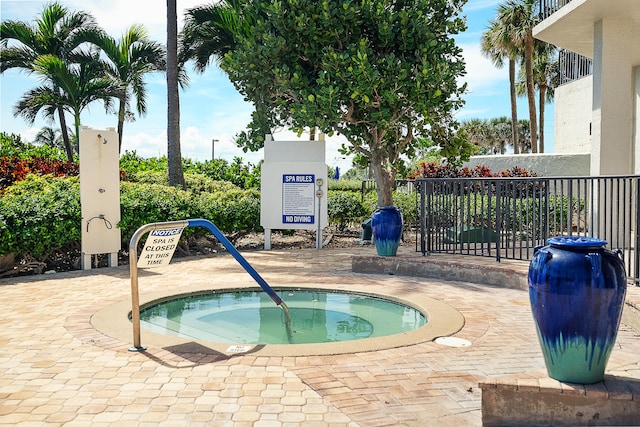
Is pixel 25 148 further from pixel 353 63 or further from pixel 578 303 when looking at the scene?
pixel 578 303

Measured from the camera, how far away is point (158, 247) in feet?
16.0

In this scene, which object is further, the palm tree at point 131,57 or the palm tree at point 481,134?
the palm tree at point 481,134

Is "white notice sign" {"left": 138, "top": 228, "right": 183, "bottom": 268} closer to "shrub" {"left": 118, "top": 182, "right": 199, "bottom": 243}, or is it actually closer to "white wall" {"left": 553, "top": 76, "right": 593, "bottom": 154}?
"shrub" {"left": 118, "top": 182, "right": 199, "bottom": 243}

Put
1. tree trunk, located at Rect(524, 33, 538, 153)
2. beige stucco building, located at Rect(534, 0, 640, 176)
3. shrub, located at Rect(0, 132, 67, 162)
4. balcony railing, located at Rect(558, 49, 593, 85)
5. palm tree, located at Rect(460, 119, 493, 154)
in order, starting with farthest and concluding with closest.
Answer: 1. palm tree, located at Rect(460, 119, 493, 154)
2. tree trunk, located at Rect(524, 33, 538, 153)
3. shrub, located at Rect(0, 132, 67, 162)
4. balcony railing, located at Rect(558, 49, 593, 85)
5. beige stucco building, located at Rect(534, 0, 640, 176)

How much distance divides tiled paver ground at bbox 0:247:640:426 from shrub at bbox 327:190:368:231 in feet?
28.5

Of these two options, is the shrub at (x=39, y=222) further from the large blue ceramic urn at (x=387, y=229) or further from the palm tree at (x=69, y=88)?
the palm tree at (x=69, y=88)

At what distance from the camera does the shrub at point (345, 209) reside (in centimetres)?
1492

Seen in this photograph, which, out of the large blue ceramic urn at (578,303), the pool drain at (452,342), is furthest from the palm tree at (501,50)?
the large blue ceramic urn at (578,303)

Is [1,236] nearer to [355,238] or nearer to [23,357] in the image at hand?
[23,357]

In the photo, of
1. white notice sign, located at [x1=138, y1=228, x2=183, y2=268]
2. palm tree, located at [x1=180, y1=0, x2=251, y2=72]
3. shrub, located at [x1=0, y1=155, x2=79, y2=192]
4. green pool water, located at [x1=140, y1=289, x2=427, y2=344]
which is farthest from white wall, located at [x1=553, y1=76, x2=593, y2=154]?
white notice sign, located at [x1=138, y1=228, x2=183, y2=268]

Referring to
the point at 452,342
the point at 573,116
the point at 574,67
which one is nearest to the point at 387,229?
the point at 452,342

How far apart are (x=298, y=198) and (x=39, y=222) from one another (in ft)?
17.7

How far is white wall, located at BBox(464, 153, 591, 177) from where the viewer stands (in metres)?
17.6

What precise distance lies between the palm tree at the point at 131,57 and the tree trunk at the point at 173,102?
253 inches
